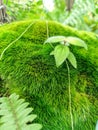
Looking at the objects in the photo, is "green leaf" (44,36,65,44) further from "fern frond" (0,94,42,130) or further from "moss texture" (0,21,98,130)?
"fern frond" (0,94,42,130)

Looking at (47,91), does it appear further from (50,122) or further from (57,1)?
(57,1)

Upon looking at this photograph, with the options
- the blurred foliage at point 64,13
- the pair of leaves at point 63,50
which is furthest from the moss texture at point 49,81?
the blurred foliage at point 64,13

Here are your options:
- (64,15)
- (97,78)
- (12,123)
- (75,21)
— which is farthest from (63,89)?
(64,15)

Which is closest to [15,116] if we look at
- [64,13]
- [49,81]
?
[49,81]

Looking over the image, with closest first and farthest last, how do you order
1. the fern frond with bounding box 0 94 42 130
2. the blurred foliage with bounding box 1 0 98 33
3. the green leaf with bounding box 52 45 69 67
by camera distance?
the fern frond with bounding box 0 94 42 130 < the green leaf with bounding box 52 45 69 67 < the blurred foliage with bounding box 1 0 98 33

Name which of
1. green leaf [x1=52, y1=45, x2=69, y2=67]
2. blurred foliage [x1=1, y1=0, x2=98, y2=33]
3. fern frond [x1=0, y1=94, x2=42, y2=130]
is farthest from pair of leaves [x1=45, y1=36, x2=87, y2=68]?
blurred foliage [x1=1, y1=0, x2=98, y2=33]

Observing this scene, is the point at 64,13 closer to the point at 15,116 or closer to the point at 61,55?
the point at 61,55
